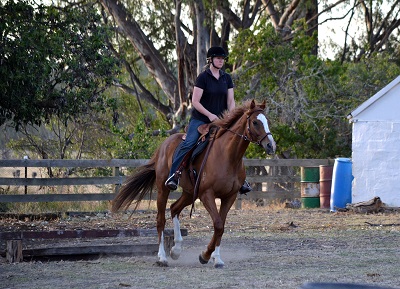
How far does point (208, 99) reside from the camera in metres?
10.9

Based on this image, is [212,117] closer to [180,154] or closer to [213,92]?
[213,92]

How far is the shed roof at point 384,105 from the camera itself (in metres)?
21.4

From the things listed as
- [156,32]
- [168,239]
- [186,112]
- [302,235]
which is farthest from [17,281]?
[156,32]

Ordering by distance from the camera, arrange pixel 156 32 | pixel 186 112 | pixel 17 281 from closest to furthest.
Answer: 1. pixel 17 281
2. pixel 186 112
3. pixel 156 32

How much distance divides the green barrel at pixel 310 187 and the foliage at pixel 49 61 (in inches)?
334

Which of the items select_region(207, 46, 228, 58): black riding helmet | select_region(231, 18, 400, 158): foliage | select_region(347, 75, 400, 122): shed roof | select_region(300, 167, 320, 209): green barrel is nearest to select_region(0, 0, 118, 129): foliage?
select_region(207, 46, 228, 58): black riding helmet

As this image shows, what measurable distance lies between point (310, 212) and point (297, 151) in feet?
26.1

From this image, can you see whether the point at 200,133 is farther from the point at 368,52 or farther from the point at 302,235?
the point at 368,52

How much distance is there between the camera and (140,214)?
754 inches

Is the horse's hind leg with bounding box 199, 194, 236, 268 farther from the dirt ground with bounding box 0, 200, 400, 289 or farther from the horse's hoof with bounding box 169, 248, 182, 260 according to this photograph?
the horse's hoof with bounding box 169, 248, 182, 260

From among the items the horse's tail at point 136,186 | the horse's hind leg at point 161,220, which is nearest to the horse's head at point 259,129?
the horse's hind leg at point 161,220

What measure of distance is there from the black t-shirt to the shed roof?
11344mm

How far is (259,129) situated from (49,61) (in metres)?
6.01

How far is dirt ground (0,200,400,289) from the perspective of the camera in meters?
8.58
